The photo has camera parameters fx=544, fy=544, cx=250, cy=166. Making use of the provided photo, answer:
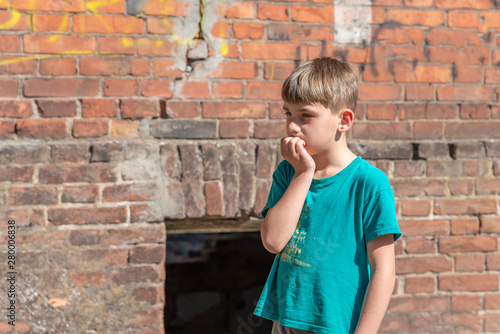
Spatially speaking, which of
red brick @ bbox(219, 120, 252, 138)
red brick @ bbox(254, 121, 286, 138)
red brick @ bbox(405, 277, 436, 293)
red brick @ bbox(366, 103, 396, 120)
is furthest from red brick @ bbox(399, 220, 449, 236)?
red brick @ bbox(219, 120, 252, 138)

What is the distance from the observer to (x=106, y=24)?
2.68 meters

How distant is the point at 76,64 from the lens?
2656mm

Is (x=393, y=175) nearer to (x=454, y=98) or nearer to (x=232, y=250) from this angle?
(x=454, y=98)

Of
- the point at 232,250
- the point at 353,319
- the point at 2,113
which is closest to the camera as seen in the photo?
the point at 353,319

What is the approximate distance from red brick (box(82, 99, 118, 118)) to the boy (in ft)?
4.06

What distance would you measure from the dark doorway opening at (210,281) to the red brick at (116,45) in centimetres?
171

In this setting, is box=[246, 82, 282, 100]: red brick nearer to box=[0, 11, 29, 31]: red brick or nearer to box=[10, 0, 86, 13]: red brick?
box=[10, 0, 86, 13]: red brick

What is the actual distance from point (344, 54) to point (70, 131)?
145 cm

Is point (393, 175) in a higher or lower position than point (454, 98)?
lower

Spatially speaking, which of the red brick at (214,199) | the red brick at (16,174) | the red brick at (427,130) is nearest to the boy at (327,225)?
the red brick at (214,199)

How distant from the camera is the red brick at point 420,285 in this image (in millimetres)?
2885

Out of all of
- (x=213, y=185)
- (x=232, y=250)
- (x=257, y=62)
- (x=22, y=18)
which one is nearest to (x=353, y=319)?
(x=213, y=185)

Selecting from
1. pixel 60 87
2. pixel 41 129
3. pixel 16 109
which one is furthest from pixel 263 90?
pixel 16 109

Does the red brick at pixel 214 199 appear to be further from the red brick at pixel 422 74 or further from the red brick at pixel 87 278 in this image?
the red brick at pixel 422 74
